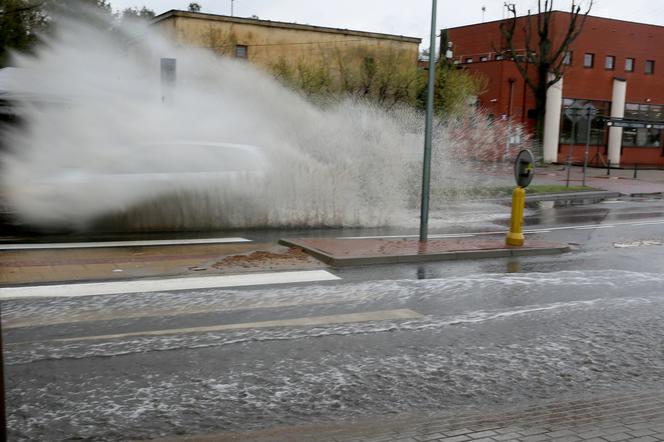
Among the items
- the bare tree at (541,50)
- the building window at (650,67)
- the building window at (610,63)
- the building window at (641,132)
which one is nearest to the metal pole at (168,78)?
the bare tree at (541,50)

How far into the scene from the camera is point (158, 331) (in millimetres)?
5789

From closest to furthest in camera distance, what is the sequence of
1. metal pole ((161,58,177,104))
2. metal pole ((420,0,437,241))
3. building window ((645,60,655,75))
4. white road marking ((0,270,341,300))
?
white road marking ((0,270,341,300))
metal pole ((420,0,437,241))
metal pole ((161,58,177,104))
building window ((645,60,655,75))

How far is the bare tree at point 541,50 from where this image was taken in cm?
3562

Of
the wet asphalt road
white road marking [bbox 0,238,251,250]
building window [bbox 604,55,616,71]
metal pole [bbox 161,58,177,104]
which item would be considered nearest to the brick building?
building window [bbox 604,55,616,71]

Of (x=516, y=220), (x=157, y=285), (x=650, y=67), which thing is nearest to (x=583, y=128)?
(x=650, y=67)

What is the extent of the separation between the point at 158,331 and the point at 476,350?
2.95 meters

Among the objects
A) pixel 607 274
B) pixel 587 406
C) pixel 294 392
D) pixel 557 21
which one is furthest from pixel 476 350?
pixel 557 21

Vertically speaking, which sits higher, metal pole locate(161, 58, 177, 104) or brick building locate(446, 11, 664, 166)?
brick building locate(446, 11, 664, 166)

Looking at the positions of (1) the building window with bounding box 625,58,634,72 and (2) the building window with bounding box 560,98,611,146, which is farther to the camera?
(1) the building window with bounding box 625,58,634,72

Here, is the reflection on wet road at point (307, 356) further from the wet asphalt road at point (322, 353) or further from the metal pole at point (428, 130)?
the metal pole at point (428, 130)

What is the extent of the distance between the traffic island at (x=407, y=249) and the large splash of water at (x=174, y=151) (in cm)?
221

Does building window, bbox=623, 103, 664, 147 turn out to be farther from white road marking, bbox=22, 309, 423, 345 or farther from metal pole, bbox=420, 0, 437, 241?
white road marking, bbox=22, 309, 423, 345

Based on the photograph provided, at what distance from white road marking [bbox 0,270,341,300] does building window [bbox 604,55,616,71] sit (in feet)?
135

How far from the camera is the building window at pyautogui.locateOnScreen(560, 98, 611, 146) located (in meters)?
41.6
